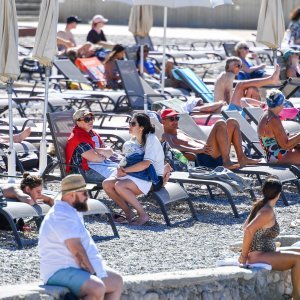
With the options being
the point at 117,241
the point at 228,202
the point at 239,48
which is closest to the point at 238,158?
the point at 228,202

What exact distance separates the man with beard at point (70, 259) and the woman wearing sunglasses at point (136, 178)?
9.66 feet

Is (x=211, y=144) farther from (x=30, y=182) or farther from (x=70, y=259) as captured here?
(x=70, y=259)

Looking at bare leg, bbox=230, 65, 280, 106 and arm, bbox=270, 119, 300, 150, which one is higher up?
arm, bbox=270, 119, 300, 150

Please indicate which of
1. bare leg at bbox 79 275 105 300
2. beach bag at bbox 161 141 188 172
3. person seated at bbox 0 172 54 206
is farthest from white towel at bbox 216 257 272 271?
beach bag at bbox 161 141 188 172

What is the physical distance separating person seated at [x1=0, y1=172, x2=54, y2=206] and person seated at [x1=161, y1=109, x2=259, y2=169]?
2744mm

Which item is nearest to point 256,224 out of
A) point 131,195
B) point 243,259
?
point 243,259

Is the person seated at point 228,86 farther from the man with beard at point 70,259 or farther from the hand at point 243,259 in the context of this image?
the man with beard at point 70,259

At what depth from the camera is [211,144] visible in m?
12.0

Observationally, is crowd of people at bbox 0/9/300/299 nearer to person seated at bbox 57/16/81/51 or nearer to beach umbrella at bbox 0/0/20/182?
beach umbrella at bbox 0/0/20/182

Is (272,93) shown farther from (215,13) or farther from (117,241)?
(215,13)

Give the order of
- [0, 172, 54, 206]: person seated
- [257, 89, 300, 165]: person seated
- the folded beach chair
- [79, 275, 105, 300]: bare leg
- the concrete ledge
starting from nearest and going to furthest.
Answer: [79, 275, 105, 300]: bare leg, the concrete ledge, [0, 172, 54, 206]: person seated, [257, 89, 300, 165]: person seated, the folded beach chair

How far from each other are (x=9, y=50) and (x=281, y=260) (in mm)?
3577

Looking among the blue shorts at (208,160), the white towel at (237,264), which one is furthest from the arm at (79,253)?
the blue shorts at (208,160)

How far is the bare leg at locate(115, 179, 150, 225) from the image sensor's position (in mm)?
10258
